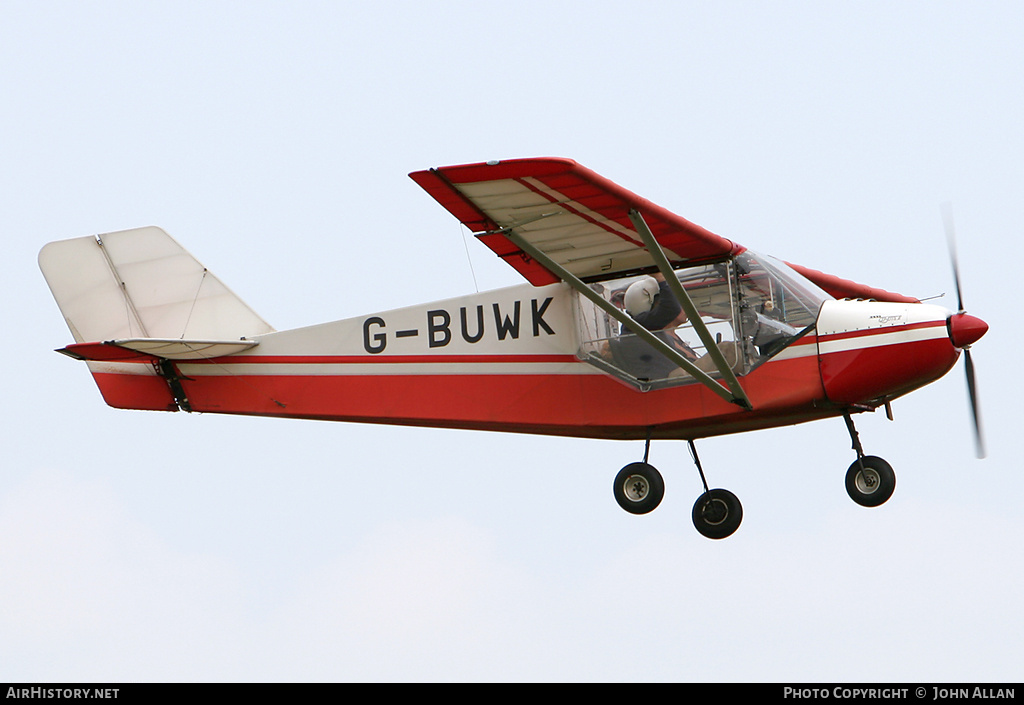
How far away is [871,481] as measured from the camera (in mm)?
13672

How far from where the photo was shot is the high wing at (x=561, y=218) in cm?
1223

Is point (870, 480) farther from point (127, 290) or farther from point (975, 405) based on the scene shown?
point (127, 290)

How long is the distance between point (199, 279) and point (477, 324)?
3750 millimetres

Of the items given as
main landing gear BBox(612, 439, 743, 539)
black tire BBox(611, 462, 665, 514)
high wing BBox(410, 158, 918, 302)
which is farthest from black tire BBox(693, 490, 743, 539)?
high wing BBox(410, 158, 918, 302)

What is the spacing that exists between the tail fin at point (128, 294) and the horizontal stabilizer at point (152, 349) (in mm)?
474

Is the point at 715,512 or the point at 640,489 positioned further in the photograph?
the point at 715,512

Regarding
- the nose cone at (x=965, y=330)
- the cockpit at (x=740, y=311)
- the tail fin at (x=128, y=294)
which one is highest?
the tail fin at (x=128, y=294)

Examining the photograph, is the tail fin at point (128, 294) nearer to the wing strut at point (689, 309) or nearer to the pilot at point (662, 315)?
the pilot at point (662, 315)

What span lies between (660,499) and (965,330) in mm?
3435

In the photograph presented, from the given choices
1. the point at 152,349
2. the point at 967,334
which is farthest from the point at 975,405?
the point at 152,349

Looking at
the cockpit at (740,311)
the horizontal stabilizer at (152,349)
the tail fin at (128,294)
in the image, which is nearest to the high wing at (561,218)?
the cockpit at (740,311)

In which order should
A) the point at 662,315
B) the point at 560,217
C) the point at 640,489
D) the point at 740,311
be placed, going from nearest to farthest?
the point at 560,217 → the point at 740,311 → the point at 662,315 → the point at 640,489
